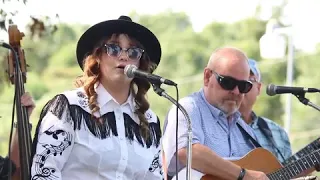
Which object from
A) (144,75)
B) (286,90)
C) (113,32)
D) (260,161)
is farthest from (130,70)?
(260,161)

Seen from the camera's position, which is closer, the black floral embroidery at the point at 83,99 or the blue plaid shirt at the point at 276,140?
the black floral embroidery at the point at 83,99

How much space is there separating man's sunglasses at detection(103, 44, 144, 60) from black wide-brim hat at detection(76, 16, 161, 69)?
0.09 meters

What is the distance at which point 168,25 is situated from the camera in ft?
57.6

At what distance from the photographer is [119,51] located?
3.70m

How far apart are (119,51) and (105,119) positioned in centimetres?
34

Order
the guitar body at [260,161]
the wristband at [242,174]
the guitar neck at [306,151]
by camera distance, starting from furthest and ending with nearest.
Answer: the guitar neck at [306,151]
the guitar body at [260,161]
the wristband at [242,174]

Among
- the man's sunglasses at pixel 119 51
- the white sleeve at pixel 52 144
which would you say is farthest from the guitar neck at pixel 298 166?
the white sleeve at pixel 52 144

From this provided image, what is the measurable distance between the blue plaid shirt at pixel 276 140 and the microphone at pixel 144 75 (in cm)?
227

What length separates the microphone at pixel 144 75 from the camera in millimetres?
3315

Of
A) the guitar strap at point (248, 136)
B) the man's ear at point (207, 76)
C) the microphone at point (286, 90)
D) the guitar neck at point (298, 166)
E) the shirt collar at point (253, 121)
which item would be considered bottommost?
the guitar neck at point (298, 166)

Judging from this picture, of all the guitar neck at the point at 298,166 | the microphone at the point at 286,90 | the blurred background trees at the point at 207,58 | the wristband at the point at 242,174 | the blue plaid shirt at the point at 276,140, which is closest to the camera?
the microphone at the point at 286,90

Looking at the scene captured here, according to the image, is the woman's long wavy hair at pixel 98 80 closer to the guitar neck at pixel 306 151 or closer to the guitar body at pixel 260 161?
the guitar body at pixel 260 161

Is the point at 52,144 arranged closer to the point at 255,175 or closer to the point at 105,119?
the point at 105,119

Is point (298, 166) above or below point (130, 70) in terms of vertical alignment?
below
